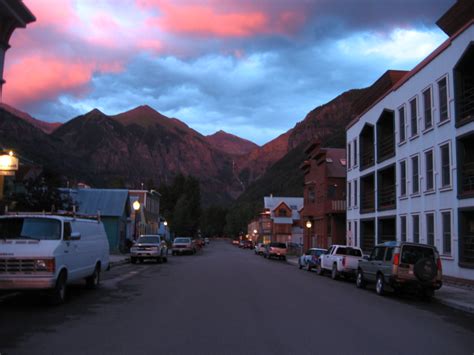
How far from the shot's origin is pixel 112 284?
19.5m

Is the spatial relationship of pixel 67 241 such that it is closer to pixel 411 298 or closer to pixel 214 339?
pixel 214 339

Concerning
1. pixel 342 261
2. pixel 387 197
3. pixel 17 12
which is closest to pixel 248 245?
pixel 387 197

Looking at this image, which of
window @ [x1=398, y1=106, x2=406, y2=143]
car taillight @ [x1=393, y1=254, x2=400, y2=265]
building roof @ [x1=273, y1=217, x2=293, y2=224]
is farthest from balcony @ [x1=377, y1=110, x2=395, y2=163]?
building roof @ [x1=273, y1=217, x2=293, y2=224]

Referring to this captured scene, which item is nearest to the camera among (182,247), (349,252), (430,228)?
(349,252)

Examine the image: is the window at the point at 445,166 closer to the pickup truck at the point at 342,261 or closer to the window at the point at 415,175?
the window at the point at 415,175

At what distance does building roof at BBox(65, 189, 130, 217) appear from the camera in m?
50.9

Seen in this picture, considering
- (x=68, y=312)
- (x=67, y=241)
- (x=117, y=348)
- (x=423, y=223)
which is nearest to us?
(x=117, y=348)

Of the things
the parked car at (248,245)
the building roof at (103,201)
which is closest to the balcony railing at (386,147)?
the building roof at (103,201)

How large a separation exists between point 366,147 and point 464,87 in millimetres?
16848

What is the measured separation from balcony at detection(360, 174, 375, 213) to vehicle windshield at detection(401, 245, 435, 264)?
68.4 ft

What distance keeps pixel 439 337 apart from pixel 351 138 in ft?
111

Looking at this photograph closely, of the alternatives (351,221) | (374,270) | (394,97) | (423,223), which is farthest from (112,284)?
(351,221)

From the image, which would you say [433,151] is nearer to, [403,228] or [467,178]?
[467,178]

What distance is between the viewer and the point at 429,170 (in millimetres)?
27547
